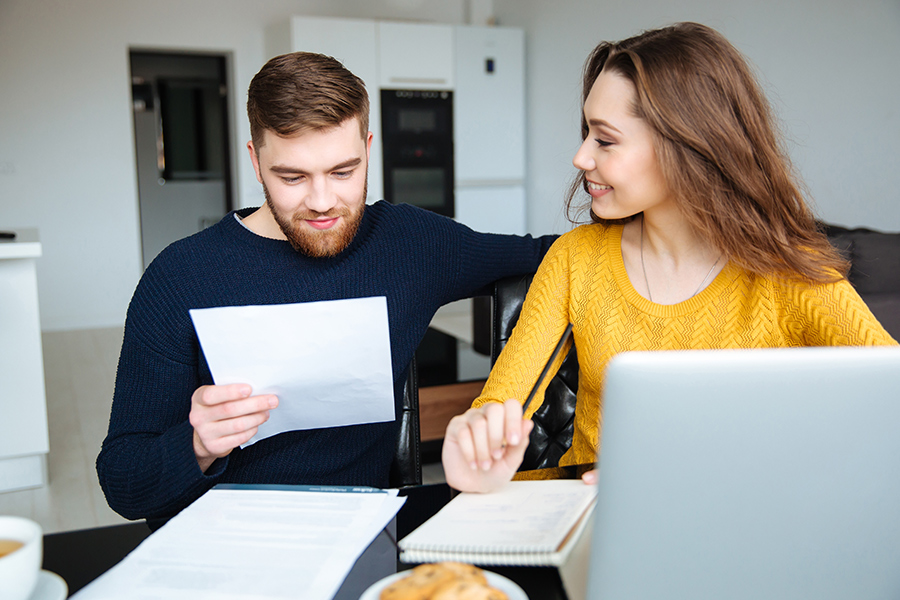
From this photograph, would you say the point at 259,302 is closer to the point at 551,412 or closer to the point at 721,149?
the point at 551,412

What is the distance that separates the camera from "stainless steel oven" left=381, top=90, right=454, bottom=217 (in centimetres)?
536

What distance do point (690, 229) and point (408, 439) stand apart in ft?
2.04

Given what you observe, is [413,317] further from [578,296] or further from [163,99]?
[163,99]

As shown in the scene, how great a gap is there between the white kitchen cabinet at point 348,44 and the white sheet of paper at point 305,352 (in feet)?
14.2

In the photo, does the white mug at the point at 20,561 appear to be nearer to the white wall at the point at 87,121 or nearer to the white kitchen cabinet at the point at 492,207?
the white kitchen cabinet at the point at 492,207

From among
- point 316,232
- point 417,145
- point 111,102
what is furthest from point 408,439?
point 111,102

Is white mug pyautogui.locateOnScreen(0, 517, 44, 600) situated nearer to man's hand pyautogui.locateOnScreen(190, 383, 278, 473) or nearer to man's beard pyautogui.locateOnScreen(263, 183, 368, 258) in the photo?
man's hand pyautogui.locateOnScreen(190, 383, 278, 473)

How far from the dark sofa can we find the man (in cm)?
133

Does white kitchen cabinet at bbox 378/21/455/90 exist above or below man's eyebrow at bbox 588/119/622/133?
above

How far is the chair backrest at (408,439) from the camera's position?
4.26 ft

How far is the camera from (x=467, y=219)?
227 inches

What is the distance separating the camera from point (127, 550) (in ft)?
2.51

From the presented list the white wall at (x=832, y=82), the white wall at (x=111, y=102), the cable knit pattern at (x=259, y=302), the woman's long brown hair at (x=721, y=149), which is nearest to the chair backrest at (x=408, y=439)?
the cable knit pattern at (x=259, y=302)

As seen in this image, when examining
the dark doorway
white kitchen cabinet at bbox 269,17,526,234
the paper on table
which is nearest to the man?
the paper on table
